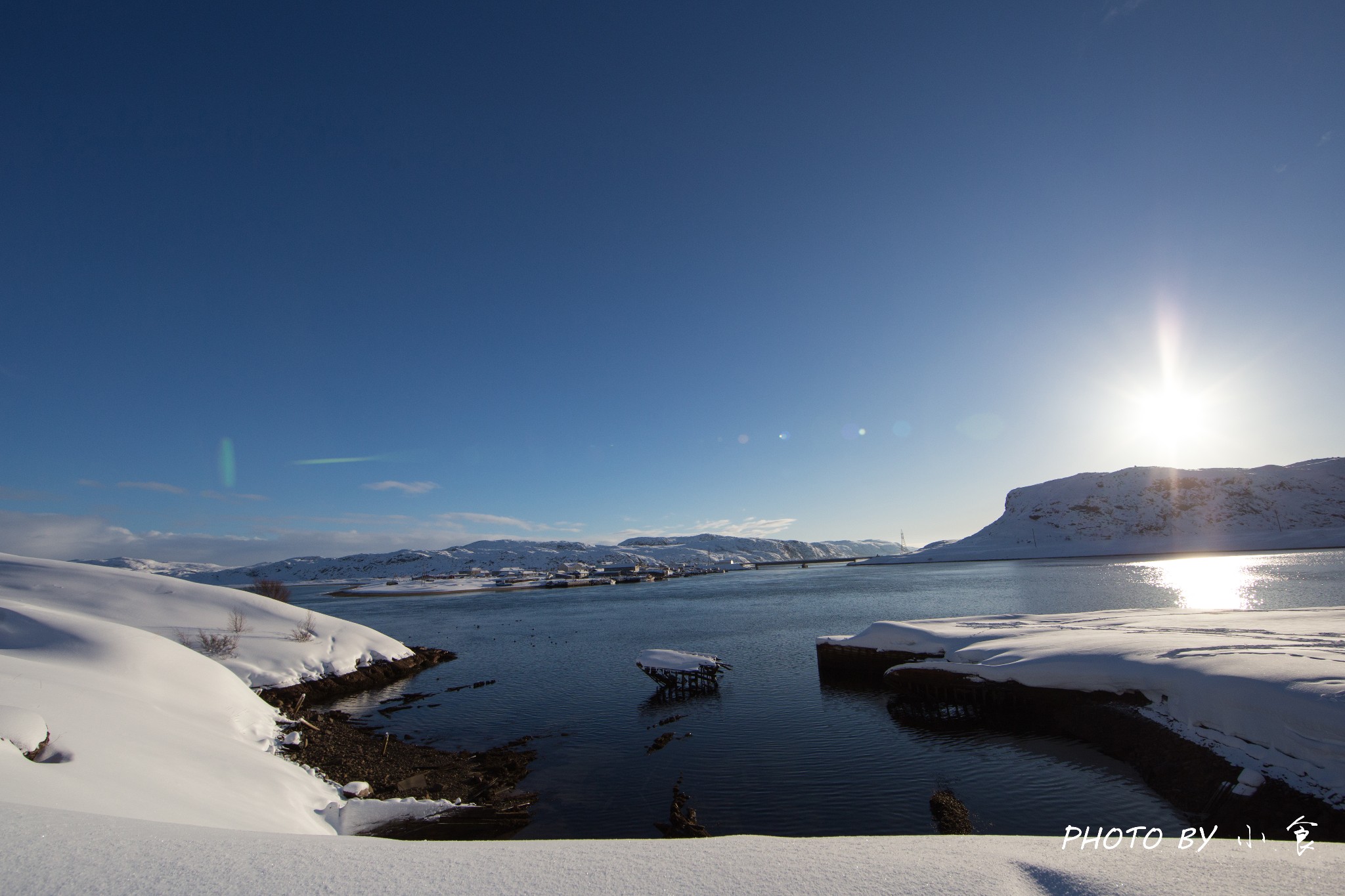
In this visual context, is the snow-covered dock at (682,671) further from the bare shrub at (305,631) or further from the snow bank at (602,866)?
the snow bank at (602,866)

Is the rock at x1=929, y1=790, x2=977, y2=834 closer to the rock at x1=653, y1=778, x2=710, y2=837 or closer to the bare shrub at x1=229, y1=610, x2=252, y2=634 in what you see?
the rock at x1=653, y1=778, x2=710, y2=837

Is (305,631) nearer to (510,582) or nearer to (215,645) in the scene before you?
(215,645)

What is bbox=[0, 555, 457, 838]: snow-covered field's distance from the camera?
8547 mm

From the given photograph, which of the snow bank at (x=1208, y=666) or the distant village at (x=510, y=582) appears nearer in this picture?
the snow bank at (x=1208, y=666)

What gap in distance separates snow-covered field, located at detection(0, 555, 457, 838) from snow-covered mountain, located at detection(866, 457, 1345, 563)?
16831 cm

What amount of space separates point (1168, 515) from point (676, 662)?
7575 inches

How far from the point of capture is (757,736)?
2025 cm

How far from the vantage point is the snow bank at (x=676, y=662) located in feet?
89.5

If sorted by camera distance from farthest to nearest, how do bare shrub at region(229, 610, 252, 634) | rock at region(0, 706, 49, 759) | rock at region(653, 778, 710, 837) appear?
1. bare shrub at region(229, 610, 252, 634)
2. rock at region(653, 778, 710, 837)
3. rock at region(0, 706, 49, 759)

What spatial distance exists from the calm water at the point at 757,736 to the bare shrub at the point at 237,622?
24.1 ft

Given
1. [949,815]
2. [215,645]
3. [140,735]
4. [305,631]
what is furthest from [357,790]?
[305,631]

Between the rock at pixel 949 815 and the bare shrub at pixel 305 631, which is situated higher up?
the bare shrub at pixel 305 631

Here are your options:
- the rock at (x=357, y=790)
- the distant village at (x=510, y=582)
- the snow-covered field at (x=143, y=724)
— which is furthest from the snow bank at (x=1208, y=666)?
the distant village at (x=510, y=582)

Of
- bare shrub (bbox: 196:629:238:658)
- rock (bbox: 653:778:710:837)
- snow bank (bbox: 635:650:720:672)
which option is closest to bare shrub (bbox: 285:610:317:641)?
bare shrub (bbox: 196:629:238:658)
